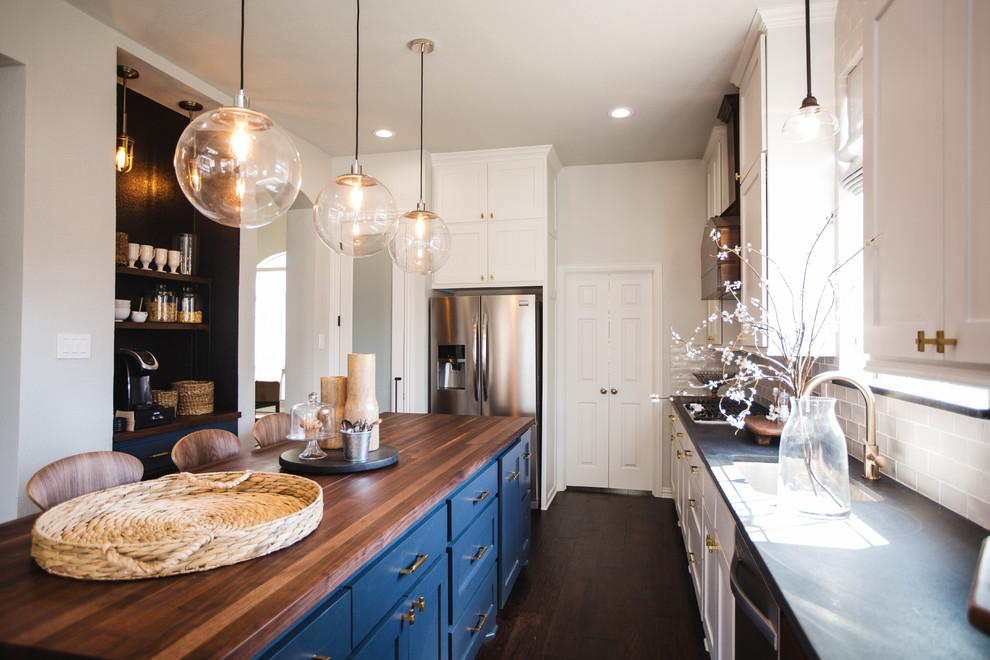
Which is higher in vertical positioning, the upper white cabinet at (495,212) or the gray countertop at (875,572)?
the upper white cabinet at (495,212)

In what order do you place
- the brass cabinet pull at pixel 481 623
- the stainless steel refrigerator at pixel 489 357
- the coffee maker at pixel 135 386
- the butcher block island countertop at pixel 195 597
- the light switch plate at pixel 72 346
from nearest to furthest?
1. the butcher block island countertop at pixel 195 597
2. the brass cabinet pull at pixel 481 623
3. the light switch plate at pixel 72 346
4. the coffee maker at pixel 135 386
5. the stainless steel refrigerator at pixel 489 357

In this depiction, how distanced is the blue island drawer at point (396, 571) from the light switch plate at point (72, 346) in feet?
6.73

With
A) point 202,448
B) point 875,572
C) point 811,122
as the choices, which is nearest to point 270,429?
point 202,448

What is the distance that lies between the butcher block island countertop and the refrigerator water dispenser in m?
2.92

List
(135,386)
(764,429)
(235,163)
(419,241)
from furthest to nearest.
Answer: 1. (135,386)
2. (419,241)
3. (764,429)
4. (235,163)

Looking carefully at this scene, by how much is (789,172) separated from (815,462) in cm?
154

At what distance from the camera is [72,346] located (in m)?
2.59

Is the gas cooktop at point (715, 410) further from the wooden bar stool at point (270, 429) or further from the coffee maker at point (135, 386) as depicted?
the coffee maker at point (135, 386)

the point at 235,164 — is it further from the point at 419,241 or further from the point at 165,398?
the point at 165,398

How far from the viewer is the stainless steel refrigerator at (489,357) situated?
431cm

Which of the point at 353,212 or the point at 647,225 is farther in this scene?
the point at 647,225

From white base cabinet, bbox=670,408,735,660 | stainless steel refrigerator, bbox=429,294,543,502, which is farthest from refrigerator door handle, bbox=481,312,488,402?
white base cabinet, bbox=670,408,735,660

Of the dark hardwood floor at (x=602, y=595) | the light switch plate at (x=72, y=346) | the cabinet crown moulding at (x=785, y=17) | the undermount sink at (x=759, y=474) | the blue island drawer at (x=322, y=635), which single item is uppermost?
the cabinet crown moulding at (x=785, y=17)

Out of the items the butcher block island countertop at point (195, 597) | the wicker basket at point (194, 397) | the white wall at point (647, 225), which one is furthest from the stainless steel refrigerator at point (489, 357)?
the butcher block island countertop at point (195, 597)
